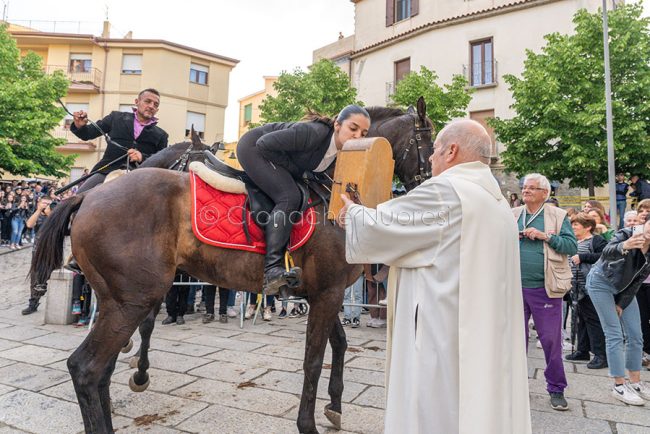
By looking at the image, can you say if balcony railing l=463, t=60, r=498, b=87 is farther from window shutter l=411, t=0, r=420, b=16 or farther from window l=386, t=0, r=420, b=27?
window l=386, t=0, r=420, b=27

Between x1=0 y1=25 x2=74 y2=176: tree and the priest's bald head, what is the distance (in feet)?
84.6

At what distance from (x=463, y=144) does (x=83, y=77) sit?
38.3 meters

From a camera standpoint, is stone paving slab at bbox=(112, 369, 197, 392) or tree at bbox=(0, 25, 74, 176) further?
tree at bbox=(0, 25, 74, 176)

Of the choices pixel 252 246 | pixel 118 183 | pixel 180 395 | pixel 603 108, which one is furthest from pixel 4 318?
pixel 603 108

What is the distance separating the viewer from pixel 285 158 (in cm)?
346

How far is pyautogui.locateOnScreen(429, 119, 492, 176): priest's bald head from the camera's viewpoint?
90.4 inches

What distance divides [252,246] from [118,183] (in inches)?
45.3

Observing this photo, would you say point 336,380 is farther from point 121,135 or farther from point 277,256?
point 121,135

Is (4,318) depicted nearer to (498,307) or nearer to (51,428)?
(51,428)

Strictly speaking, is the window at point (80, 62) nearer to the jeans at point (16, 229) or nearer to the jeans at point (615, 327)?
the jeans at point (16, 229)

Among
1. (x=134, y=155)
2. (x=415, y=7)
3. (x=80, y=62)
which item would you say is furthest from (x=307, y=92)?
(x=80, y=62)

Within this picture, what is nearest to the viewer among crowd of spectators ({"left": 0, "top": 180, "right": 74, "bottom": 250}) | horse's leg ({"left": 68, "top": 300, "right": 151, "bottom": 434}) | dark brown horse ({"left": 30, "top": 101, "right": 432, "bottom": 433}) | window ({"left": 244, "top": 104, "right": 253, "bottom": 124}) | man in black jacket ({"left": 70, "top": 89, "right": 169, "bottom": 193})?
horse's leg ({"left": 68, "top": 300, "right": 151, "bottom": 434})

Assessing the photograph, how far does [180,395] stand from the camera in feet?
13.0

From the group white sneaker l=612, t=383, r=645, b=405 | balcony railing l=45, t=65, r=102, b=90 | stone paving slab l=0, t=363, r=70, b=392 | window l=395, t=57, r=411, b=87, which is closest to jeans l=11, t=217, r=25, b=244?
stone paving slab l=0, t=363, r=70, b=392
